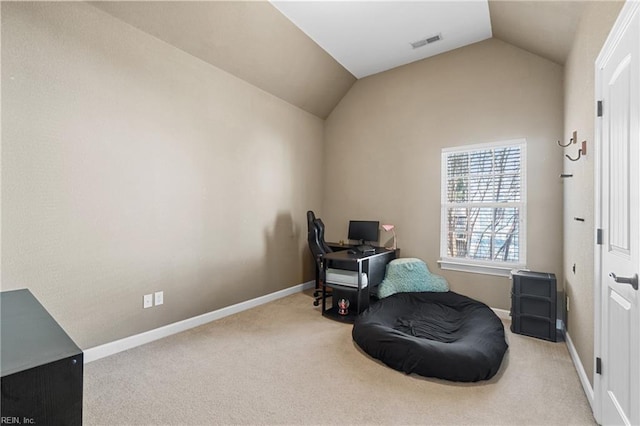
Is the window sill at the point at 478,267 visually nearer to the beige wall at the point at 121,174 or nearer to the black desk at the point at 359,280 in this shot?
the black desk at the point at 359,280

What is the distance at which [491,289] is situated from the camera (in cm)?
356

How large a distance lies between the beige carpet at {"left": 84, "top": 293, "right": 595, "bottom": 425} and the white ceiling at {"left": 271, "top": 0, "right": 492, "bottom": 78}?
3.28m

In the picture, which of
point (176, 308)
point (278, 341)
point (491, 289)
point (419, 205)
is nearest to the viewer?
point (278, 341)

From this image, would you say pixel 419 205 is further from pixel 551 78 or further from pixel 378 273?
pixel 551 78

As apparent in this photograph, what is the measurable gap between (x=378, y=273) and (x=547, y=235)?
187 centimetres

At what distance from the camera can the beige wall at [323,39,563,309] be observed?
3258 millimetres

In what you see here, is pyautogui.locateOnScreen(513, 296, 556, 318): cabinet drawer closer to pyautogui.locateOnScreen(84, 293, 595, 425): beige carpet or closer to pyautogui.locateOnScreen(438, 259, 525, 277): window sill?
pyautogui.locateOnScreen(84, 293, 595, 425): beige carpet

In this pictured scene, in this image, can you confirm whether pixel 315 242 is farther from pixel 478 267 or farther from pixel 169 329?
pixel 478 267

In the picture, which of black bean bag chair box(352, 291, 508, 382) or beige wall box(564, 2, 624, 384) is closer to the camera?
beige wall box(564, 2, 624, 384)

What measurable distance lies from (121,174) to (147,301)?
46.6 inches

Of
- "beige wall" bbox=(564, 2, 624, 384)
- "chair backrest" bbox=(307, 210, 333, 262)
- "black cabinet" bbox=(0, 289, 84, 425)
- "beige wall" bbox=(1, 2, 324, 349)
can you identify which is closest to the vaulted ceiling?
"beige wall" bbox=(1, 2, 324, 349)

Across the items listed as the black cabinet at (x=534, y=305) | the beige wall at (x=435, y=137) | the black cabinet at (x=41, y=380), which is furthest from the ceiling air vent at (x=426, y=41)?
the black cabinet at (x=41, y=380)

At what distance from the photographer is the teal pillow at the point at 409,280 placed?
A: 12.2 ft

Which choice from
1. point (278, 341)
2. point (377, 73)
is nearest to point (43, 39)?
point (278, 341)
